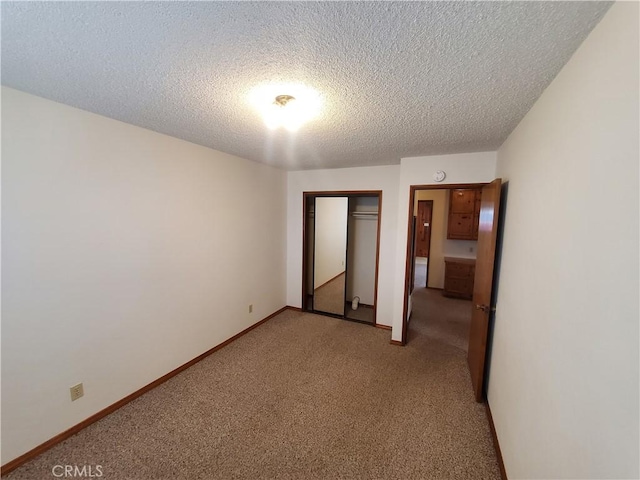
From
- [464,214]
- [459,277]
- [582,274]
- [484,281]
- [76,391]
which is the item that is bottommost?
[76,391]

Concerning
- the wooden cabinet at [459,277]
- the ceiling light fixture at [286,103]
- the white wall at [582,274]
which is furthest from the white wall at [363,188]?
the wooden cabinet at [459,277]

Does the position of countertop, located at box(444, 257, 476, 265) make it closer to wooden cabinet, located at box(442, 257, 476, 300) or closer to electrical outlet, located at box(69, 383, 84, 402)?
wooden cabinet, located at box(442, 257, 476, 300)

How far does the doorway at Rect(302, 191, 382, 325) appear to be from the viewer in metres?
4.09

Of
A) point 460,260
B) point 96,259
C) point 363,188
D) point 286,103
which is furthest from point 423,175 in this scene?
point 96,259

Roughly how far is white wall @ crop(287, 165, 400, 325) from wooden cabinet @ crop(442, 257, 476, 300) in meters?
2.15

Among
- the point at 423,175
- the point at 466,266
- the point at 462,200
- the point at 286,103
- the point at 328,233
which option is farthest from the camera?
the point at 462,200

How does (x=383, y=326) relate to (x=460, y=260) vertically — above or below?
below

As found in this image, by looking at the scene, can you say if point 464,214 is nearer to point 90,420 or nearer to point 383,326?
point 383,326

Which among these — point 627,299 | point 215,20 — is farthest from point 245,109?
point 627,299

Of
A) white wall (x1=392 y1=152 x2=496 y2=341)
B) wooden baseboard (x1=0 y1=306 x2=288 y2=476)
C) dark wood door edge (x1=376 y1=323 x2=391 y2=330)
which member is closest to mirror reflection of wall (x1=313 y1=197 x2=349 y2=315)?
dark wood door edge (x1=376 y1=323 x2=391 y2=330)

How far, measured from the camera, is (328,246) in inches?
181

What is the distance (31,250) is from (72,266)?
0.23 meters

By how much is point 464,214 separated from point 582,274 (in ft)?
15.2

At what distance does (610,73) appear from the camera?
78 centimetres
